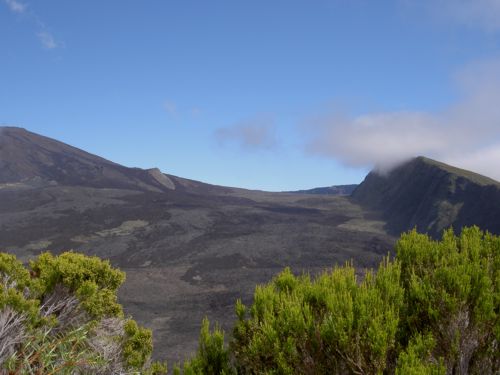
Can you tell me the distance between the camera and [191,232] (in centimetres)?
5081

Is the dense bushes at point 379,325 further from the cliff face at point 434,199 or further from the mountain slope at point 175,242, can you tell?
the cliff face at point 434,199

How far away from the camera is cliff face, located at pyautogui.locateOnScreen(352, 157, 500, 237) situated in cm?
5847

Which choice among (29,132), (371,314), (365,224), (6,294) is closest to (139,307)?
(6,294)

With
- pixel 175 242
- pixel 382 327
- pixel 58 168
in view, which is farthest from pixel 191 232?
pixel 58 168

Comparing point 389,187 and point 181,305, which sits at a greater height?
point 389,187

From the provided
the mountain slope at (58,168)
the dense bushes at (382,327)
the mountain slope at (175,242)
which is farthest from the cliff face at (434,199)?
the mountain slope at (58,168)

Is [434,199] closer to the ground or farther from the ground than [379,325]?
farther from the ground

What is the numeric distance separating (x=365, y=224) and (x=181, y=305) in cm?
4743

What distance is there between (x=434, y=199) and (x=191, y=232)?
131ft

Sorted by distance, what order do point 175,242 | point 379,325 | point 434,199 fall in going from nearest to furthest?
point 379,325
point 175,242
point 434,199

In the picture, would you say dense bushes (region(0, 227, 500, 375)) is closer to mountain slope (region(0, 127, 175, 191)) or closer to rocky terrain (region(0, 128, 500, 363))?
rocky terrain (region(0, 128, 500, 363))

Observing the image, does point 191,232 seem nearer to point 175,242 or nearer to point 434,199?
point 175,242

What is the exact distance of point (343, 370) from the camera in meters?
5.54

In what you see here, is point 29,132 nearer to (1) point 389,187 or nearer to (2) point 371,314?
(1) point 389,187
